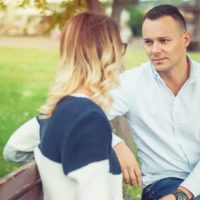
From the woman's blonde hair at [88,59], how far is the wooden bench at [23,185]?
22 centimetres

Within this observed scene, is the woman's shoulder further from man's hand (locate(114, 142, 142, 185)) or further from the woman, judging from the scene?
man's hand (locate(114, 142, 142, 185))

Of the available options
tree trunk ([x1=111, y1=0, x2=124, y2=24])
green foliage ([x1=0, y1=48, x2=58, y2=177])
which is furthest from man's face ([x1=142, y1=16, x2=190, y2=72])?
green foliage ([x1=0, y1=48, x2=58, y2=177])

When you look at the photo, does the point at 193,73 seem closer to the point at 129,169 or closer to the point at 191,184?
the point at 191,184

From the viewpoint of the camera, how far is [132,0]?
541cm

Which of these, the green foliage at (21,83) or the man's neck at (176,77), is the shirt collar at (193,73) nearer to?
the man's neck at (176,77)

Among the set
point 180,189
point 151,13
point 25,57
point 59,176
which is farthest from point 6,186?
point 25,57

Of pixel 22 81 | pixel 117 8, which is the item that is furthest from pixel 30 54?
pixel 117 8

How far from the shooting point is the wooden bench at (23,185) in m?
2.10

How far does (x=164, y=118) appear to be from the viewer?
299cm

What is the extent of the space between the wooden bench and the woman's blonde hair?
22 centimetres

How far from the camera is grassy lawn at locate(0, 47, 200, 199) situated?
6710mm

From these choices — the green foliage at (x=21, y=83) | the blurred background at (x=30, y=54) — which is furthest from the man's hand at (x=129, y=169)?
the green foliage at (x=21, y=83)

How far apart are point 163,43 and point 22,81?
6191mm

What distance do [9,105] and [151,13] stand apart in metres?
4.75
